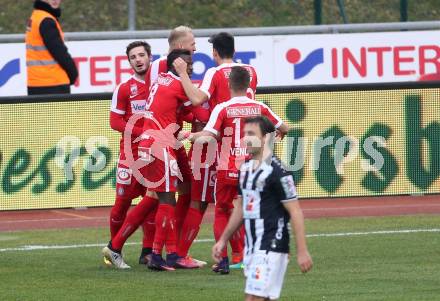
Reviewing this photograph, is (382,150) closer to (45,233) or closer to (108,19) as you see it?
(45,233)

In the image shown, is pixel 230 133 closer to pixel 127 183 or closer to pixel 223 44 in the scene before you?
pixel 223 44

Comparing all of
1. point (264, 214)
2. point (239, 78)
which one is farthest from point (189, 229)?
point (264, 214)

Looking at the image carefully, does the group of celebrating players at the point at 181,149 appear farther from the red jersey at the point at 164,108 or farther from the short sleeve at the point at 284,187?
the short sleeve at the point at 284,187

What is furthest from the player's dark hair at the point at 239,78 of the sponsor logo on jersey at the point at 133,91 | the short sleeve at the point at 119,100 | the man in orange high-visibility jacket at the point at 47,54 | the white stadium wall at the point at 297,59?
the white stadium wall at the point at 297,59

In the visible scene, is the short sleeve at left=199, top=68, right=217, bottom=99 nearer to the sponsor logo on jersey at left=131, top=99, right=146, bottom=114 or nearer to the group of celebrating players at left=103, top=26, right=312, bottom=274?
the group of celebrating players at left=103, top=26, right=312, bottom=274

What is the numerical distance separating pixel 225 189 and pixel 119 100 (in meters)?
1.67

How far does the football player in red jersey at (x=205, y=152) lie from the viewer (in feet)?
38.8

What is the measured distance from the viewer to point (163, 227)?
1181 cm

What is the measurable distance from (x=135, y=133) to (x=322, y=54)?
8714 millimetres

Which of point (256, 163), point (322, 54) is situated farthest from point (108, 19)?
point (256, 163)

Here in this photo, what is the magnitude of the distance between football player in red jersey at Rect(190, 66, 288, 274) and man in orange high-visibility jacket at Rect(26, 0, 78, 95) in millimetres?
4875

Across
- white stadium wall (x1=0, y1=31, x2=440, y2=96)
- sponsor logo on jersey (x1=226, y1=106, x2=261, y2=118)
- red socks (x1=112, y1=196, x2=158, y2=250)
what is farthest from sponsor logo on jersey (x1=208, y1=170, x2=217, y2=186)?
white stadium wall (x1=0, y1=31, x2=440, y2=96)

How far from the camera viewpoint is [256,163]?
8344 mm

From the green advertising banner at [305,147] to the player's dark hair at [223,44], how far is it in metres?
4.84
